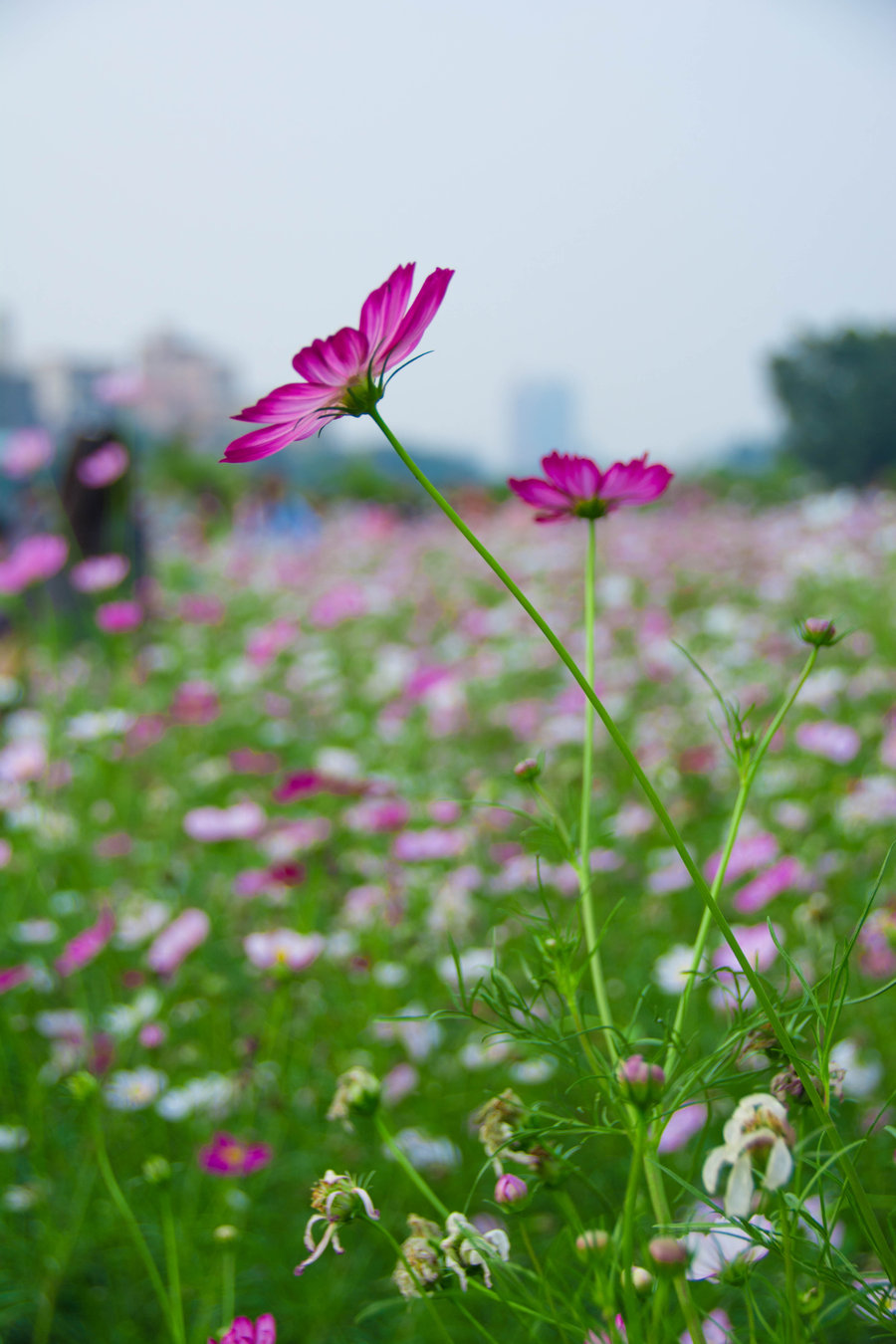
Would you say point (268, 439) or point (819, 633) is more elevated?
point (268, 439)

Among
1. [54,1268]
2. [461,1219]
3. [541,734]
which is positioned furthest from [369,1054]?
[541,734]

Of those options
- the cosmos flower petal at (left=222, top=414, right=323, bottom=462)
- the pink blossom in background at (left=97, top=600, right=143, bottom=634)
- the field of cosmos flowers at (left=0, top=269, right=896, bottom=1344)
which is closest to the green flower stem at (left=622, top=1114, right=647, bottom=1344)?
the field of cosmos flowers at (left=0, top=269, right=896, bottom=1344)

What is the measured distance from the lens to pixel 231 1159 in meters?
0.70

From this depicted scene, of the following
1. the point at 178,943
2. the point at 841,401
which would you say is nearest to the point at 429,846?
the point at 178,943

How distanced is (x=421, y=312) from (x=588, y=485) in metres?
0.10

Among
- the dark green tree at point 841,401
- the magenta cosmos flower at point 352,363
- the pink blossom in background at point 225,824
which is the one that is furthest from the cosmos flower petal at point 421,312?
the dark green tree at point 841,401

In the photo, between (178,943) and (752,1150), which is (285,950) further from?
(752,1150)

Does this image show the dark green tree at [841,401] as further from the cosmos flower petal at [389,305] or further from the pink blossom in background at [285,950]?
the cosmos flower petal at [389,305]

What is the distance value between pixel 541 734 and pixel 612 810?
24 cm

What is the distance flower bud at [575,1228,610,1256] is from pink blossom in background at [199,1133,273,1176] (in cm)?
41

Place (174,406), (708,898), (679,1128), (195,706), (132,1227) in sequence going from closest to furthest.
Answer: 1. (708,898)
2. (132,1227)
3. (679,1128)
4. (195,706)
5. (174,406)

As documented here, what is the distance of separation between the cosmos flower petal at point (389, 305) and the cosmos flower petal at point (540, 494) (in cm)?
9

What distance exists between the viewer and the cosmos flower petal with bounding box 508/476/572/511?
0.37 m

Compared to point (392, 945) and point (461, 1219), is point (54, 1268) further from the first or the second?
point (461, 1219)
